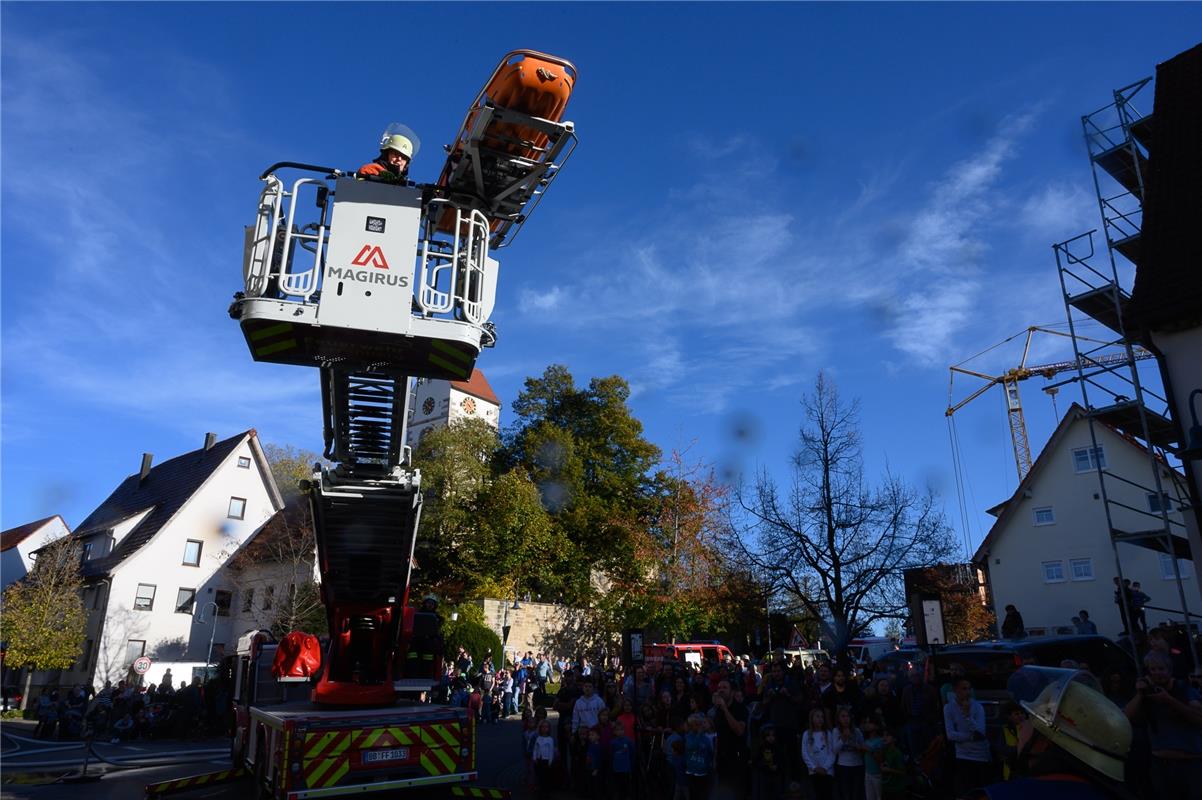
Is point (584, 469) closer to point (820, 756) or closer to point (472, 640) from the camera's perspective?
point (472, 640)

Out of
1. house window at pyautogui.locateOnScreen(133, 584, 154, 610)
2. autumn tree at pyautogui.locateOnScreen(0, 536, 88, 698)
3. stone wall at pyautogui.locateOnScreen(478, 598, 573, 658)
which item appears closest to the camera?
autumn tree at pyautogui.locateOnScreen(0, 536, 88, 698)

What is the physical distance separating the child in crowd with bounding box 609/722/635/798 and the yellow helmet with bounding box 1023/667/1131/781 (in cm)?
918

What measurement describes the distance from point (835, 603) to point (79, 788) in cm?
1458

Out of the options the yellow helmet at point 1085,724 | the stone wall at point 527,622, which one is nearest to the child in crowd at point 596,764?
the yellow helmet at point 1085,724

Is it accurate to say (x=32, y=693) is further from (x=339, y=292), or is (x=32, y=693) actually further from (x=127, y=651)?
(x=339, y=292)

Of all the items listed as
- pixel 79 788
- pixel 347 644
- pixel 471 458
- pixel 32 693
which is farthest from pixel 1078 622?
pixel 32 693

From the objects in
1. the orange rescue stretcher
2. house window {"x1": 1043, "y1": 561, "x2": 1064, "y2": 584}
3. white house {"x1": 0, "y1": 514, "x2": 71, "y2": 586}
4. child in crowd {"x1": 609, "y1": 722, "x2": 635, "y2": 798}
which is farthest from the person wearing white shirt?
white house {"x1": 0, "y1": 514, "x2": 71, "y2": 586}

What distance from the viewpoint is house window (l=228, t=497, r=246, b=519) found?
125 ft

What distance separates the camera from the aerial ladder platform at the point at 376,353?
7.13m

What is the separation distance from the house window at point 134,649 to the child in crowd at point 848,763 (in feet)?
112

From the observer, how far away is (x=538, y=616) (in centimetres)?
3228

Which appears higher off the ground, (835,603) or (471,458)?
(471,458)

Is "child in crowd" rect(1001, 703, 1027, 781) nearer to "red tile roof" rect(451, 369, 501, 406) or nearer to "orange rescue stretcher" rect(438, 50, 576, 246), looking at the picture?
"orange rescue stretcher" rect(438, 50, 576, 246)

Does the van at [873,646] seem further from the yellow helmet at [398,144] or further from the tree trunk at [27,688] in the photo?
the tree trunk at [27,688]
